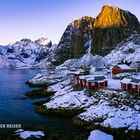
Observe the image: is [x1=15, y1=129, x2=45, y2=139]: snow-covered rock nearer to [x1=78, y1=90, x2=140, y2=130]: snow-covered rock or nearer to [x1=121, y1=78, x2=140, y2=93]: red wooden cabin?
[x1=78, y1=90, x2=140, y2=130]: snow-covered rock

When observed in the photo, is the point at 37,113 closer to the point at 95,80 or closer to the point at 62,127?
the point at 62,127

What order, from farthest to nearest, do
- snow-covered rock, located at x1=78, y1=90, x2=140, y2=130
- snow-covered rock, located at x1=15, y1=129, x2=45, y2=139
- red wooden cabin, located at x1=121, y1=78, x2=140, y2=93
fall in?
red wooden cabin, located at x1=121, y1=78, x2=140, y2=93 < snow-covered rock, located at x1=78, y1=90, x2=140, y2=130 < snow-covered rock, located at x1=15, y1=129, x2=45, y2=139

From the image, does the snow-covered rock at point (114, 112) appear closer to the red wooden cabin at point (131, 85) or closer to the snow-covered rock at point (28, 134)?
the red wooden cabin at point (131, 85)

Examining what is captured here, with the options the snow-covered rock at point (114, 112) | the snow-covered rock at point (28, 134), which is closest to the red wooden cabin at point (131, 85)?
the snow-covered rock at point (114, 112)

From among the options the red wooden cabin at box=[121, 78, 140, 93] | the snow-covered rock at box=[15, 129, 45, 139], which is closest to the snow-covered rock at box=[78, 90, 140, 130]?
the red wooden cabin at box=[121, 78, 140, 93]

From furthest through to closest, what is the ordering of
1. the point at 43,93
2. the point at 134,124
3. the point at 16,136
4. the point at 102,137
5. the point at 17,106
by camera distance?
the point at 43,93
the point at 17,106
the point at 134,124
the point at 16,136
the point at 102,137

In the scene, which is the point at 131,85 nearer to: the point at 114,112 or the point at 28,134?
the point at 114,112

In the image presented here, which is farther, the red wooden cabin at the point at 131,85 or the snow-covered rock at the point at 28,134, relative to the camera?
the red wooden cabin at the point at 131,85

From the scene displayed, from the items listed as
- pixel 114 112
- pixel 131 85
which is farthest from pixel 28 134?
pixel 131 85

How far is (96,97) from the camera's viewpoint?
71312 mm

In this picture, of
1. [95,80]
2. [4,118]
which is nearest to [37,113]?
[4,118]

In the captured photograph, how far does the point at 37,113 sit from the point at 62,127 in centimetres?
1375

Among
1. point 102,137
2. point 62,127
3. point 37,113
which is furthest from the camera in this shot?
point 37,113

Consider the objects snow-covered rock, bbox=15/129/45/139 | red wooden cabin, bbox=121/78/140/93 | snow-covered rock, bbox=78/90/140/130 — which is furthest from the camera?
red wooden cabin, bbox=121/78/140/93
